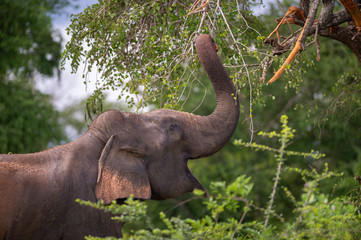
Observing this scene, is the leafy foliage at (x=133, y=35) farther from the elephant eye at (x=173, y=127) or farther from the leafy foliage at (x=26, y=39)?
the leafy foliage at (x=26, y=39)

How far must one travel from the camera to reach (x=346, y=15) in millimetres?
6535

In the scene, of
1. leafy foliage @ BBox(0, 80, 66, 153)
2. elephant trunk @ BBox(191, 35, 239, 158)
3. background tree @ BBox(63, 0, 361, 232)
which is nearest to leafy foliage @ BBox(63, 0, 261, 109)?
background tree @ BBox(63, 0, 361, 232)

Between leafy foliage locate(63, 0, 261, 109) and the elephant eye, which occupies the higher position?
leafy foliage locate(63, 0, 261, 109)

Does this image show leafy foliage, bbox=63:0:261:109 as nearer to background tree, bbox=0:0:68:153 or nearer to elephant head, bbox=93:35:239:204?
elephant head, bbox=93:35:239:204

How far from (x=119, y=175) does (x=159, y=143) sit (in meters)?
0.45

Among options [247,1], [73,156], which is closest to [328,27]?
[247,1]

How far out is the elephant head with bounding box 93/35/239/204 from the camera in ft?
14.6

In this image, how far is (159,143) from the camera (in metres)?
4.71

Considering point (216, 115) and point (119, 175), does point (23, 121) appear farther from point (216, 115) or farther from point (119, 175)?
point (119, 175)

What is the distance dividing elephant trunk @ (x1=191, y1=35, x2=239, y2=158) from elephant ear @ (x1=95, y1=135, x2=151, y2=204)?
578mm

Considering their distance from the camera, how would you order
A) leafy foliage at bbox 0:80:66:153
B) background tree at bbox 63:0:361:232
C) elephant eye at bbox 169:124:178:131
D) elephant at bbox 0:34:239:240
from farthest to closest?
leafy foliage at bbox 0:80:66:153 → background tree at bbox 63:0:361:232 → elephant eye at bbox 169:124:178:131 → elephant at bbox 0:34:239:240

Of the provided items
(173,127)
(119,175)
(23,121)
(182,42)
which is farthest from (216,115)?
(23,121)

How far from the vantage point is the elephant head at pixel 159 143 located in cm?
446

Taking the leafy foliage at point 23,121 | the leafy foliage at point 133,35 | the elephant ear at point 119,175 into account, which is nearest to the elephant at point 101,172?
the elephant ear at point 119,175
